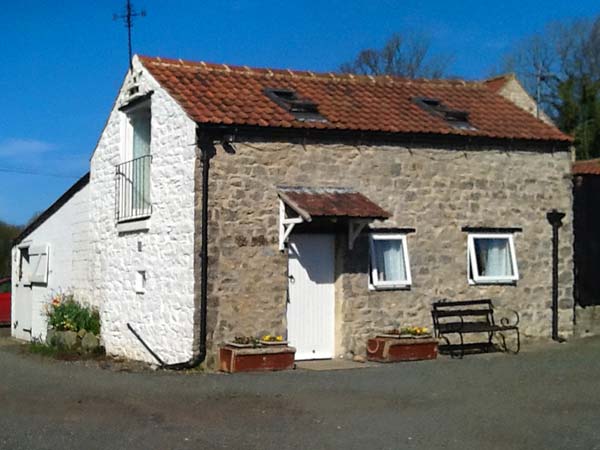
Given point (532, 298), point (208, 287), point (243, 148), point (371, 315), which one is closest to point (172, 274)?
point (208, 287)

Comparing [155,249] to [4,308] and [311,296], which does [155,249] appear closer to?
[311,296]

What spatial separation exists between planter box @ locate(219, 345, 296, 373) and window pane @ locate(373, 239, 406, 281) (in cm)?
260

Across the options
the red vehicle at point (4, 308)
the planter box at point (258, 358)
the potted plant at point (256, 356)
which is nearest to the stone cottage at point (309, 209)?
the potted plant at point (256, 356)

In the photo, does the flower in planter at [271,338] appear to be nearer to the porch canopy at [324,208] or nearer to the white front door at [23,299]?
the porch canopy at [324,208]

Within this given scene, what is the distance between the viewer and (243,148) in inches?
565

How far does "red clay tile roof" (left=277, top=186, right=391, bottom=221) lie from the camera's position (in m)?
14.0

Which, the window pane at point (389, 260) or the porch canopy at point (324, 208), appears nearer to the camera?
the porch canopy at point (324, 208)

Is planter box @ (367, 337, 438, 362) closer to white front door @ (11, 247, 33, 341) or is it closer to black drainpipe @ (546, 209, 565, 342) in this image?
black drainpipe @ (546, 209, 565, 342)

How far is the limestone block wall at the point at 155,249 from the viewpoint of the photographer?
1426 centimetres

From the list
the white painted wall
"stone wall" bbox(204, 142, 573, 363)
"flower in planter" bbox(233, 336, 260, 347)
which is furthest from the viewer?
the white painted wall

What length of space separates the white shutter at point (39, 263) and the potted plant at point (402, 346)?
8728mm

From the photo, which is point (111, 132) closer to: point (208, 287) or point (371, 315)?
point (208, 287)

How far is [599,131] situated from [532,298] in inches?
769

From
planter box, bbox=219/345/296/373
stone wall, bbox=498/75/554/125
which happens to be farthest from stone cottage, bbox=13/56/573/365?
stone wall, bbox=498/75/554/125
